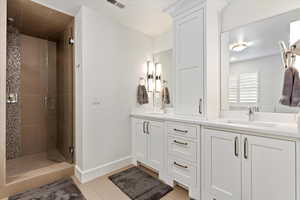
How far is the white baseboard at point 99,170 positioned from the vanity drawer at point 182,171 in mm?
935

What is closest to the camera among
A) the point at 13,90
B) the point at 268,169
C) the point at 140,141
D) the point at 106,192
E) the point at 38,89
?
the point at 268,169

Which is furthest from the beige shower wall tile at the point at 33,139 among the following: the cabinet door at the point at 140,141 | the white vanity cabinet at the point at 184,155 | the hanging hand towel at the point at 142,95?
the white vanity cabinet at the point at 184,155

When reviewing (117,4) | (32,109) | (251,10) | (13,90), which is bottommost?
(32,109)

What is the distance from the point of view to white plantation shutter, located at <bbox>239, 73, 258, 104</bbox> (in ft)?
5.67

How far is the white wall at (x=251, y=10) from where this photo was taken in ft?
5.02

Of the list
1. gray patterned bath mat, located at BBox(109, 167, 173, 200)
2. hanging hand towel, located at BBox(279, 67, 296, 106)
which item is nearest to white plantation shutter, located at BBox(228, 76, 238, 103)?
hanging hand towel, located at BBox(279, 67, 296, 106)

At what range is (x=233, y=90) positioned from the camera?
1878mm

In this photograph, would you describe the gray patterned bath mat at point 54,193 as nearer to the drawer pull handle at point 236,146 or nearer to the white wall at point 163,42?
the drawer pull handle at point 236,146

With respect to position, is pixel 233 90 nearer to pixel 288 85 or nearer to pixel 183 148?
pixel 288 85

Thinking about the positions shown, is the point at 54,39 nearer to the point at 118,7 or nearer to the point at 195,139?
the point at 118,7

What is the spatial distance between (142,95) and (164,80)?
50 cm

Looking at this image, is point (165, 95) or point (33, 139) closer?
point (165, 95)

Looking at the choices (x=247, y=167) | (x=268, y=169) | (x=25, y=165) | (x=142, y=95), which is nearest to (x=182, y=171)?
(x=247, y=167)

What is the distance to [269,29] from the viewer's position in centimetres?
162
